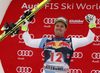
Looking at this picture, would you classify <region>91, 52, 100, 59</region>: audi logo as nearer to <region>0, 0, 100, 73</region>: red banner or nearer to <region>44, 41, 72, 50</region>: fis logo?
<region>0, 0, 100, 73</region>: red banner

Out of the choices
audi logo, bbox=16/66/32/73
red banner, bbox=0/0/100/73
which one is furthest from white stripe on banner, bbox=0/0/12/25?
audi logo, bbox=16/66/32/73

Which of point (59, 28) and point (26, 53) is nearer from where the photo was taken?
point (59, 28)

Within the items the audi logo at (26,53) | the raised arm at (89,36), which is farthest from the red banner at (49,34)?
the raised arm at (89,36)

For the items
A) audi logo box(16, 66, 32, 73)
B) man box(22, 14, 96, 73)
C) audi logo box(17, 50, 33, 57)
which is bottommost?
audi logo box(16, 66, 32, 73)

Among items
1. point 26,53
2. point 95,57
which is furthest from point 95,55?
point 26,53

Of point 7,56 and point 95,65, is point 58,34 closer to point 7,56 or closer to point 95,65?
point 95,65

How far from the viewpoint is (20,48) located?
9.55 feet

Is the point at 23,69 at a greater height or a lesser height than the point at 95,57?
lesser

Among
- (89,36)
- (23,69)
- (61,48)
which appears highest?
(89,36)

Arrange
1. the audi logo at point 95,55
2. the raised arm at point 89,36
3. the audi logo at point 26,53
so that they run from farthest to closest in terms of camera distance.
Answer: the audi logo at point 26,53 < the audi logo at point 95,55 < the raised arm at point 89,36

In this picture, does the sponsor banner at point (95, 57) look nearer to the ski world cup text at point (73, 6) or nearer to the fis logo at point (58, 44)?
the ski world cup text at point (73, 6)

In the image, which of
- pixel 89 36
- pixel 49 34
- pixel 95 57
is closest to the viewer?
pixel 89 36

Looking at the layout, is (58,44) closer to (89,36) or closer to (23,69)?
(89,36)

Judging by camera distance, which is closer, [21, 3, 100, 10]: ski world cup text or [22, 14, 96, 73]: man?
[22, 14, 96, 73]: man
